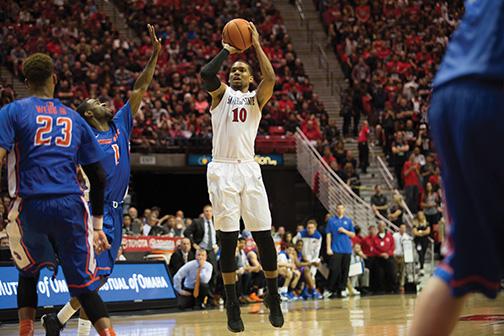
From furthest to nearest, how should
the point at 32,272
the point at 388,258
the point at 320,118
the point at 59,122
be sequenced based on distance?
the point at 320,118 < the point at 388,258 < the point at 32,272 < the point at 59,122

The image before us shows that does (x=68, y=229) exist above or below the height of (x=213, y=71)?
below

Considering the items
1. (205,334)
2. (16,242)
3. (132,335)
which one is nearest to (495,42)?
(16,242)

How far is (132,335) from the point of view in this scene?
867cm

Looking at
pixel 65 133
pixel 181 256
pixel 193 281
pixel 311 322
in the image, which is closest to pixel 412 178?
pixel 181 256

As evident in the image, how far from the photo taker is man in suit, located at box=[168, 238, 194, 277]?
14.5 m

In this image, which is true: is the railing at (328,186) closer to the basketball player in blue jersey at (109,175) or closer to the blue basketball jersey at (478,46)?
the basketball player in blue jersey at (109,175)

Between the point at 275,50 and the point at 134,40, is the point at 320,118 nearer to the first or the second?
the point at 275,50

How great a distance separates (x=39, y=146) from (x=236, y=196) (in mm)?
2646

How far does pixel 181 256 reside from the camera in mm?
14570

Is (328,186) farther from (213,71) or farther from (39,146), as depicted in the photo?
(39,146)

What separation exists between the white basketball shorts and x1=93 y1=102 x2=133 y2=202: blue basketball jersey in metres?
0.91

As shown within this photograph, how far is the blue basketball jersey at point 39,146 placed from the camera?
5098mm

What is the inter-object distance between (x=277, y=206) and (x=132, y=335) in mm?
14699

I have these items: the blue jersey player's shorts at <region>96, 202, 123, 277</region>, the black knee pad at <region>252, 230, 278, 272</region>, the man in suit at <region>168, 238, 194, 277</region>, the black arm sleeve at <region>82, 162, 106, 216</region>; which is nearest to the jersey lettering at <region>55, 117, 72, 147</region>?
the black arm sleeve at <region>82, 162, 106, 216</region>
